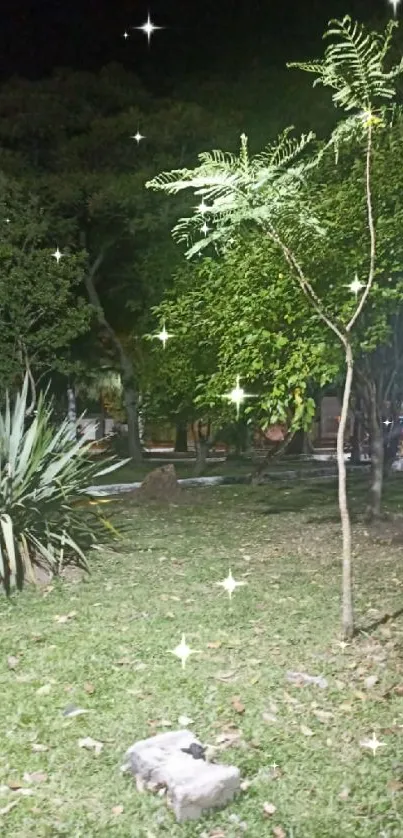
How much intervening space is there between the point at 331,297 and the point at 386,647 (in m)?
4.88

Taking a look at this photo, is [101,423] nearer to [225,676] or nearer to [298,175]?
[298,175]

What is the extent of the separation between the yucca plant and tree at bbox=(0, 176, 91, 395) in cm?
1416

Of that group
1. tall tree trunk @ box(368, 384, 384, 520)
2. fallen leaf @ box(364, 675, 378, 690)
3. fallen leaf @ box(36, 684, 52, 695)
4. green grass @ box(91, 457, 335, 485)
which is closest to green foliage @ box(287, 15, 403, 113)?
fallen leaf @ box(364, 675, 378, 690)

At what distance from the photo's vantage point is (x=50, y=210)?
25.6m

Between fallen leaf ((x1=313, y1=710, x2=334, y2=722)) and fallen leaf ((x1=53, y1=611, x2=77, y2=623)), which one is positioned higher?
fallen leaf ((x1=53, y1=611, x2=77, y2=623))

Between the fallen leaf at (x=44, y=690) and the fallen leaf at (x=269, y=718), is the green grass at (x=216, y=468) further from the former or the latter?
the fallen leaf at (x=269, y=718)

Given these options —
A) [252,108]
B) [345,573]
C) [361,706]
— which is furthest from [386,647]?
[252,108]

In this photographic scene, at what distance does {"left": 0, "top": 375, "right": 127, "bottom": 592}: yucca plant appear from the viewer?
8.12 m

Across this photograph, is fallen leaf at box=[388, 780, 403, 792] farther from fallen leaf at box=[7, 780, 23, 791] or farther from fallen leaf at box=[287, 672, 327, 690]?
fallen leaf at box=[7, 780, 23, 791]

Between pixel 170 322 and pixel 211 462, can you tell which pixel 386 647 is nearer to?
pixel 170 322

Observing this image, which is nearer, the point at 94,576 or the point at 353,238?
the point at 94,576

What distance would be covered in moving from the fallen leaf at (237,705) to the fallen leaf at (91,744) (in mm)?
894

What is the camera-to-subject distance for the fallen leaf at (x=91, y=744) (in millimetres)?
4547

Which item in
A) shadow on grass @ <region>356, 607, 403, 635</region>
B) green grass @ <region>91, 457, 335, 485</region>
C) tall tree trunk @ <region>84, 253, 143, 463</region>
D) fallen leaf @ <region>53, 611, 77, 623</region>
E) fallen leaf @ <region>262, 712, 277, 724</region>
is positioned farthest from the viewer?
tall tree trunk @ <region>84, 253, 143, 463</region>
